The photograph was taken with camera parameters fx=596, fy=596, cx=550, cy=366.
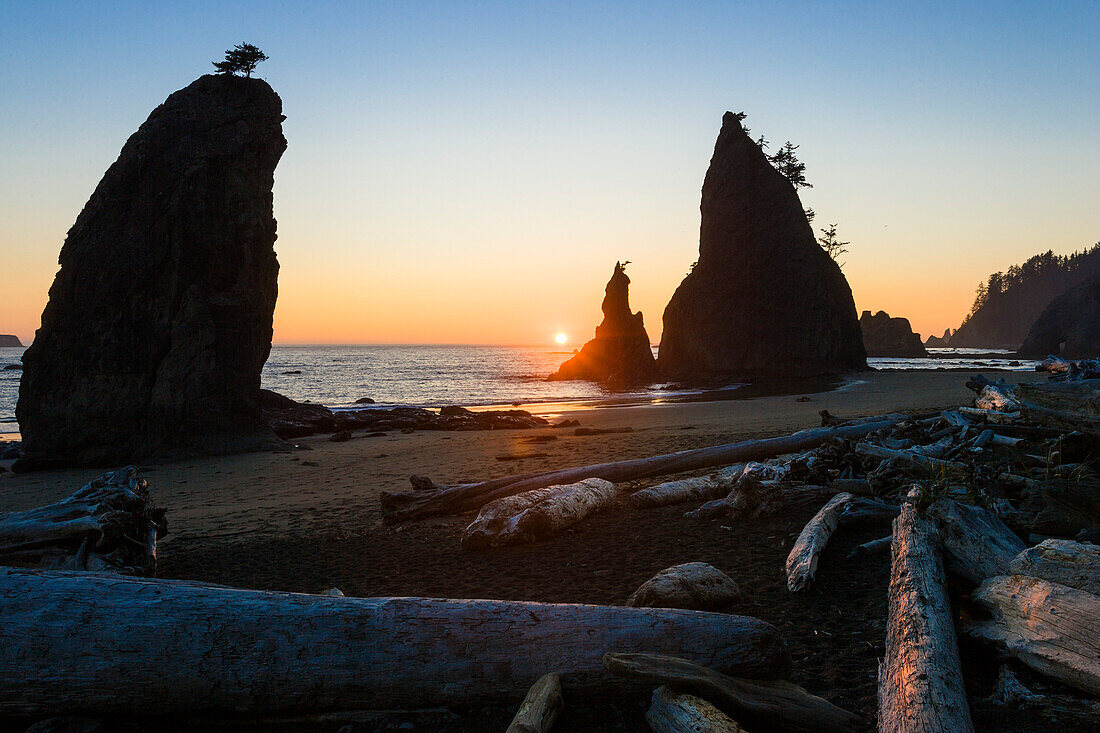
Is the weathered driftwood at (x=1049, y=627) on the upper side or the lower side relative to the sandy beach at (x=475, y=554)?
upper

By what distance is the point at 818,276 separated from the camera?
4884cm

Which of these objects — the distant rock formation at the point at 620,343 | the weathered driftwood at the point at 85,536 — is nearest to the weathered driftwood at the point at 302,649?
the weathered driftwood at the point at 85,536

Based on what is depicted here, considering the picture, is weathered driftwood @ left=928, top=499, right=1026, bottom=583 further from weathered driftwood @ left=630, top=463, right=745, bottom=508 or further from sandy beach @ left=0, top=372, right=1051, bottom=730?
weathered driftwood @ left=630, top=463, right=745, bottom=508

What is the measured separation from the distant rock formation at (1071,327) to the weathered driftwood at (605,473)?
239 ft

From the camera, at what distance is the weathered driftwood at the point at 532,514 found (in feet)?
20.4

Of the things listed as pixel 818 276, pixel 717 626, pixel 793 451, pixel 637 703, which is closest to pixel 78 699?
pixel 637 703

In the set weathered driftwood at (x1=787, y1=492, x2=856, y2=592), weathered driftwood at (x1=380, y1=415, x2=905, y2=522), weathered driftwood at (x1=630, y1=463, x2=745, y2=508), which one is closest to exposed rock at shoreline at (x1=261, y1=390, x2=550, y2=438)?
weathered driftwood at (x1=380, y1=415, x2=905, y2=522)

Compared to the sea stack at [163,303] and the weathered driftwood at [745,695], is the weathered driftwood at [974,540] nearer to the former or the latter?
the weathered driftwood at [745,695]

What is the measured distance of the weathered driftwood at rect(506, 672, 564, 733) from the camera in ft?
8.36

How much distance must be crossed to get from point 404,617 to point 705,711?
1501 mm

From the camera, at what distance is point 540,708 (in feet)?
8.76

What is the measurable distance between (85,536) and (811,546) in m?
6.23

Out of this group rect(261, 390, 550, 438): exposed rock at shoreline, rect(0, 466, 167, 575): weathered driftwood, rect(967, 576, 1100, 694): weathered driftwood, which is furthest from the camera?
rect(261, 390, 550, 438): exposed rock at shoreline

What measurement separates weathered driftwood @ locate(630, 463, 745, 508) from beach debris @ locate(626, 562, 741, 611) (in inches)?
125
